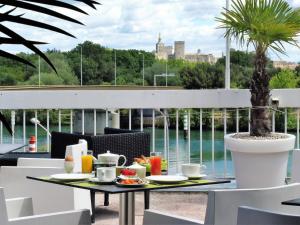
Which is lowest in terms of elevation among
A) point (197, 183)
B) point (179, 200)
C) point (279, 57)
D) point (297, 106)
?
point (179, 200)

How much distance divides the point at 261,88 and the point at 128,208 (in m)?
2.61

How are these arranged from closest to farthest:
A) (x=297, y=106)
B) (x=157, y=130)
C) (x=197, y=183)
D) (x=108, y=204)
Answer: (x=197, y=183), (x=108, y=204), (x=297, y=106), (x=157, y=130)

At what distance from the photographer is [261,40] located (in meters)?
5.39

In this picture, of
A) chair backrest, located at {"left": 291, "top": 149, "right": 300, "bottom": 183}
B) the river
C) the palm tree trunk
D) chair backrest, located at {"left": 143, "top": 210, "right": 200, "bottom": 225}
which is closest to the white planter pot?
the palm tree trunk

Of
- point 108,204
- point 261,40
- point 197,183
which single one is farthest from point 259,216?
point 261,40

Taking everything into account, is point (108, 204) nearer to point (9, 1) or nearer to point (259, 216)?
point (259, 216)

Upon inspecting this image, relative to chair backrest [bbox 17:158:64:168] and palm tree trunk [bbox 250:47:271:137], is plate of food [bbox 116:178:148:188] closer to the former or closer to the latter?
chair backrest [bbox 17:158:64:168]

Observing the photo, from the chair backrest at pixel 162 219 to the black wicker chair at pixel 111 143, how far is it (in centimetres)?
182

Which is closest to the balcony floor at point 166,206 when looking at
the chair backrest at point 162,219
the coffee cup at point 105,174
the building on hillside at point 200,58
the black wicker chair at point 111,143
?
the black wicker chair at point 111,143

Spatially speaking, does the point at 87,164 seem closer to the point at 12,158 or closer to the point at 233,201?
the point at 233,201

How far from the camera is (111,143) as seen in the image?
4.74m

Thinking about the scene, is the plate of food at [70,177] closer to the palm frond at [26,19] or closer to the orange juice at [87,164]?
the orange juice at [87,164]

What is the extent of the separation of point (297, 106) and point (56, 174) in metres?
3.01

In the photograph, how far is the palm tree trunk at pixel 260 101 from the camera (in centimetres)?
536
